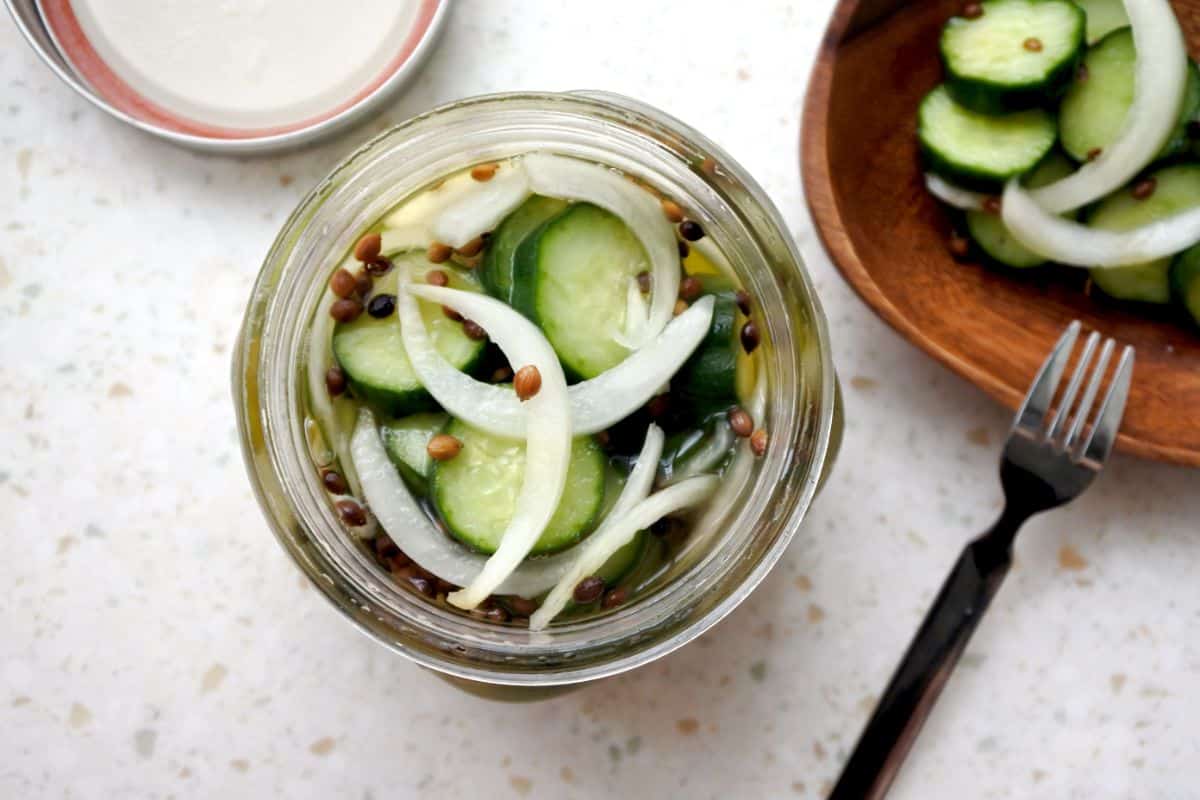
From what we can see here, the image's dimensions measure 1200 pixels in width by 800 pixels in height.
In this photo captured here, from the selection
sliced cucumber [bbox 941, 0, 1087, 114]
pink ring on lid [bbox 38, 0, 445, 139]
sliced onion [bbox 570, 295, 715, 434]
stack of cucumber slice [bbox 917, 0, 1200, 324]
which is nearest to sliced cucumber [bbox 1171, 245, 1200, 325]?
stack of cucumber slice [bbox 917, 0, 1200, 324]

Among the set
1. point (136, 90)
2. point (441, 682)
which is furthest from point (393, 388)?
point (136, 90)

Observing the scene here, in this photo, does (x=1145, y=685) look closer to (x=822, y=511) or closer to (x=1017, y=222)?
(x=822, y=511)

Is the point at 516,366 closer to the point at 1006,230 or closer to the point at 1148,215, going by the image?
the point at 1006,230

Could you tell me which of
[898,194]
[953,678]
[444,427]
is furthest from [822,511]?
[444,427]

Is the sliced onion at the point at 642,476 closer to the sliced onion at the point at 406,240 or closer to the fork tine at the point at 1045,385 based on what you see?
the sliced onion at the point at 406,240

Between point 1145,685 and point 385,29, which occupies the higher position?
point 385,29

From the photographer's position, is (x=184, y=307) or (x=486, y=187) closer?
(x=486, y=187)

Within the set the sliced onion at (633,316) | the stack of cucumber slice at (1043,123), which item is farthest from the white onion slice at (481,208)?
the stack of cucumber slice at (1043,123)
